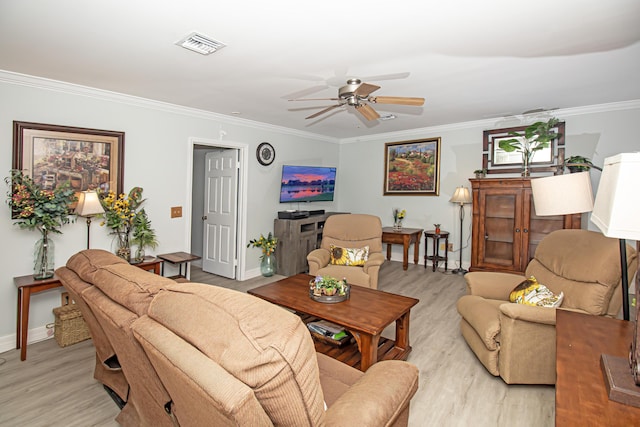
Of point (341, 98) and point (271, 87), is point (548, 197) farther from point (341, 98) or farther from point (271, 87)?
point (271, 87)

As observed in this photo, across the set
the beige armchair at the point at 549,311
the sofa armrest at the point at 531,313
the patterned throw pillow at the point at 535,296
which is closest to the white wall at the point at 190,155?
the beige armchair at the point at 549,311

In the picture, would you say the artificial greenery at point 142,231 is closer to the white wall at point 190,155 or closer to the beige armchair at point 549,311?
the white wall at point 190,155

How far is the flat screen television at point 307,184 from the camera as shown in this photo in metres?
5.44

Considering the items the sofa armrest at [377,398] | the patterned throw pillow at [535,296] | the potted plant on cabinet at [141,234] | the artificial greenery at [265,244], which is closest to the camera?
the sofa armrest at [377,398]

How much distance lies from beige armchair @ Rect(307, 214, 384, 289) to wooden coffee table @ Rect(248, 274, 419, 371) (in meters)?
0.73

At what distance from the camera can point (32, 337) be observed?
3.00 meters

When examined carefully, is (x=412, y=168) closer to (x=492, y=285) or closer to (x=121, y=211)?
(x=492, y=285)

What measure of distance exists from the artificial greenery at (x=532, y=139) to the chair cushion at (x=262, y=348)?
437cm

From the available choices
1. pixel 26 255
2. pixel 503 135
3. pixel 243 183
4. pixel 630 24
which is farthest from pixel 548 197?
pixel 26 255

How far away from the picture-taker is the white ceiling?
6.21 ft

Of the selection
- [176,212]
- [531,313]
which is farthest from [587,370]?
[176,212]

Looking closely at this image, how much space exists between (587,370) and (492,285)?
6.20ft

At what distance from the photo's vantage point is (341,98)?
2.82 m

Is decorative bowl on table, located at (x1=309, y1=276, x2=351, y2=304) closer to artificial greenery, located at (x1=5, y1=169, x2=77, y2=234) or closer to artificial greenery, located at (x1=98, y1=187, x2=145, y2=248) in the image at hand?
artificial greenery, located at (x1=98, y1=187, x2=145, y2=248)
